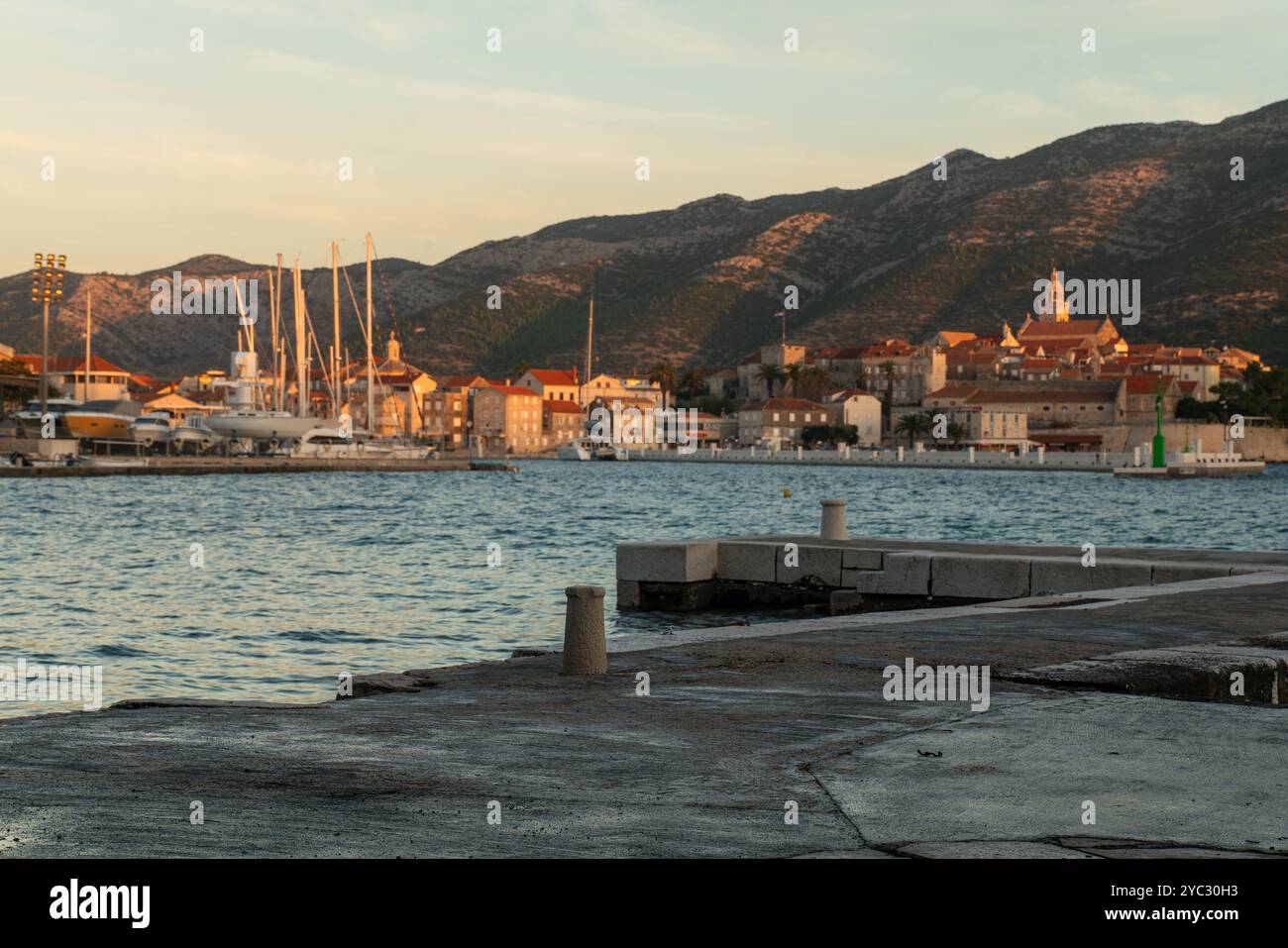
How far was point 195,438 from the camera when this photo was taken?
144 metres

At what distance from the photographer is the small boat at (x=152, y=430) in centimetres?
14112

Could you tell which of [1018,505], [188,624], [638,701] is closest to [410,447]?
[1018,505]

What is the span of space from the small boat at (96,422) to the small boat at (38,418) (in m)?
0.62

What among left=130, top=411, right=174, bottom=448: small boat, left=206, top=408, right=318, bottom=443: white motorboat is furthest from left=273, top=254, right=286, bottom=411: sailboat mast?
left=130, top=411, right=174, bottom=448: small boat

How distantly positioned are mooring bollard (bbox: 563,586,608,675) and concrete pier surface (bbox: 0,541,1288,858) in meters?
0.14

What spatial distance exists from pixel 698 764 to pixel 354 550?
36013 mm

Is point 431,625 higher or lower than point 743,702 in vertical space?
lower

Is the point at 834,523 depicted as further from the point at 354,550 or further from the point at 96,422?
the point at 96,422

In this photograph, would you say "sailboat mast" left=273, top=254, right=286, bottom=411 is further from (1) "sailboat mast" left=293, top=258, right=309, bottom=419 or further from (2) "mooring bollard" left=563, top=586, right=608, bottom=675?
(2) "mooring bollard" left=563, top=586, right=608, bottom=675

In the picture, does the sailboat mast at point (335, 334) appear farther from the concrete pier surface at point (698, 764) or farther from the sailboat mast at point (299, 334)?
the concrete pier surface at point (698, 764)

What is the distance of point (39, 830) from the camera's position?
6.12m

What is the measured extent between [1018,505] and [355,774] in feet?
265
